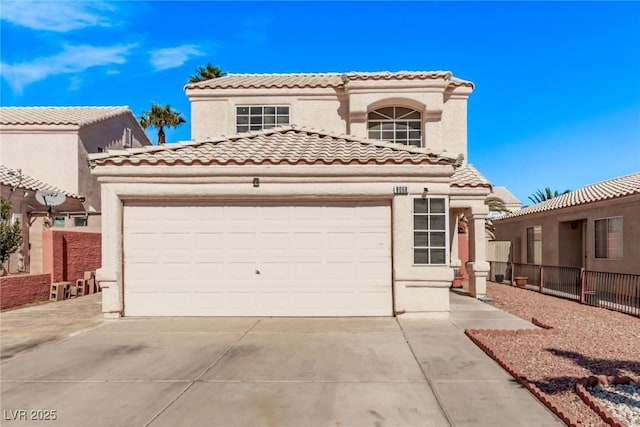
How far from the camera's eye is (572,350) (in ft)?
24.7

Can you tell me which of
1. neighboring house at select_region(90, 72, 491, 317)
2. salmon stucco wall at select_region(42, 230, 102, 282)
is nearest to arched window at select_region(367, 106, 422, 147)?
neighboring house at select_region(90, 72, 491, 317)

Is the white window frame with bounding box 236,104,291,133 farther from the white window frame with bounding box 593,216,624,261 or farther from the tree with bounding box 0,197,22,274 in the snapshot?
the white window frame with bounding box 593,216,624,261

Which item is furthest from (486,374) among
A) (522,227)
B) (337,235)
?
(522,227)

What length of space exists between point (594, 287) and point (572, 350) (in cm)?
749

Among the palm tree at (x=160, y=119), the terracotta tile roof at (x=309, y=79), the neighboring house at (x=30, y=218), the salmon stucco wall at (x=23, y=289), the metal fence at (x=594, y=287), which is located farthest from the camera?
the palm tree at (x=160, y=119)

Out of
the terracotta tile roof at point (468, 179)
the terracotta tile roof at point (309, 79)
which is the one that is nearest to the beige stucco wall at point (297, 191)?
the terracotta tile roof at point (468, 179)

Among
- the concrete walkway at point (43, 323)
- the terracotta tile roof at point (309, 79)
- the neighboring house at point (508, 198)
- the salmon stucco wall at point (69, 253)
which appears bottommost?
the concrete walkway at point (43, 323)

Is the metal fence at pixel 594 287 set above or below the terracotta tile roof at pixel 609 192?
below

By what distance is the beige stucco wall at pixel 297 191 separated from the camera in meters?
9.92

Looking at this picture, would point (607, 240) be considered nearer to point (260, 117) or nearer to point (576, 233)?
point (576, 233)

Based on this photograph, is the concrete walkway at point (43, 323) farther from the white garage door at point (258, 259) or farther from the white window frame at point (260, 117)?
the white window frame at point (260, 117)

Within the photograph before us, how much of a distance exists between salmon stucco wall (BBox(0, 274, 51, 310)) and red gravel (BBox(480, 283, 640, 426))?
12166 mm

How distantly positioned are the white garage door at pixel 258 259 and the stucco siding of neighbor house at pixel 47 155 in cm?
1248

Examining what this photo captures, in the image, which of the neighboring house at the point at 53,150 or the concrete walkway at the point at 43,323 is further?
the neighboring house at the point at 53,150
